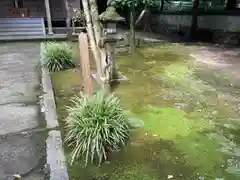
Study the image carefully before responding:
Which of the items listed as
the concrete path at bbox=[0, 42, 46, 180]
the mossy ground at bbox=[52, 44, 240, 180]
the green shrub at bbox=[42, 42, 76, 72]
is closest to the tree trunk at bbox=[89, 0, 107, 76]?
the mossy ground at bbox=[52, 44, 240, 180]

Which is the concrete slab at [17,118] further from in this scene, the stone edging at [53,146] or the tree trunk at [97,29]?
the tree trunk at [97,29]

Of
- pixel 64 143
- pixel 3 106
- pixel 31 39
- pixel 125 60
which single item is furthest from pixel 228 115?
pixel 31 39

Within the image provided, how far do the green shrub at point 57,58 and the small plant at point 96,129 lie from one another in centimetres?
369

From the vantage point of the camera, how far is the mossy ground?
3.00 meters

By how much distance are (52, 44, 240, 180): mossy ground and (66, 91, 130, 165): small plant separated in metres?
0.14

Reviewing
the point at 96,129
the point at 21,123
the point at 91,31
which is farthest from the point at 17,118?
the point at 91,31

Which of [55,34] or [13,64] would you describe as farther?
[55,34]

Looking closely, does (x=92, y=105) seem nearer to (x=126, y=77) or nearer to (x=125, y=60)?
(x=126, y=77)

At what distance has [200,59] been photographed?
8.72 m

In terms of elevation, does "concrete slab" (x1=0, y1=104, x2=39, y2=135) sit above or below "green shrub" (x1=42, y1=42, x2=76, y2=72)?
below

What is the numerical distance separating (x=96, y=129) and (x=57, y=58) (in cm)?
429

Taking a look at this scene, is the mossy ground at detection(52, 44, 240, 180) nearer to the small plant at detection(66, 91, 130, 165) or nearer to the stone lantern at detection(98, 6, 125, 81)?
the small plant at detection(66, 91, 130, 165)

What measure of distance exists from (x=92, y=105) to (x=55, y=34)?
1009 cm

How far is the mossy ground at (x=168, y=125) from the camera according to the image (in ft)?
9.84
